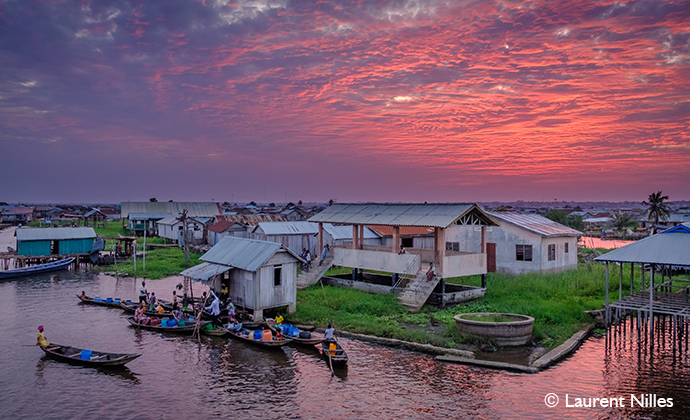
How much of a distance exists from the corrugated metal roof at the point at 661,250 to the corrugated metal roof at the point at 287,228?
28251 mm

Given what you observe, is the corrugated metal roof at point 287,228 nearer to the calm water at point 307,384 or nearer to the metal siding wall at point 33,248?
the metal siding wall at point 33,248

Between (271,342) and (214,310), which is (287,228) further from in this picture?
(271,342)

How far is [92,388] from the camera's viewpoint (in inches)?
629

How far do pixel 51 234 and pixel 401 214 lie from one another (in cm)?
3517

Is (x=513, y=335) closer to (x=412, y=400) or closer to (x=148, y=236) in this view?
(x=412, y=400)

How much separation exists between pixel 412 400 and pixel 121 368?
10782 mm

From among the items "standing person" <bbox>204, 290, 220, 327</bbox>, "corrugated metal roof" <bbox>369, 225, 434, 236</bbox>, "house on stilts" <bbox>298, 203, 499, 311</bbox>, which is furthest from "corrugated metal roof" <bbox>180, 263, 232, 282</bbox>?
"corrugated metal roof" <bbox>369, 225, 434, 236</bbox>

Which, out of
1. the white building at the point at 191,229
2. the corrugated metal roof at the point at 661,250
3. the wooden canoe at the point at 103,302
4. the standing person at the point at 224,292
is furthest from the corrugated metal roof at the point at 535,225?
the white building at the point at 191,229

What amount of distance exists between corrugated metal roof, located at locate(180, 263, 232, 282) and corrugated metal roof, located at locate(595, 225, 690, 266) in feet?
57.1

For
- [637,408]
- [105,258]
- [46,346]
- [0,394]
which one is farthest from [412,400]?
[105,258]

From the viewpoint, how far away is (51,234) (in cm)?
4556

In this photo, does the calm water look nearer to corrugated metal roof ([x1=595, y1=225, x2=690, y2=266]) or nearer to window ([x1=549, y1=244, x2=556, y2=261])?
corrugated metal roof ([x1=595, y1=225, x2=690, y2=266])

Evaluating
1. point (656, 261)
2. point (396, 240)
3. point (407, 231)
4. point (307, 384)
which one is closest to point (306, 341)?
point (307, 384)

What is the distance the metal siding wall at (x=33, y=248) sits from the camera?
4372cm
